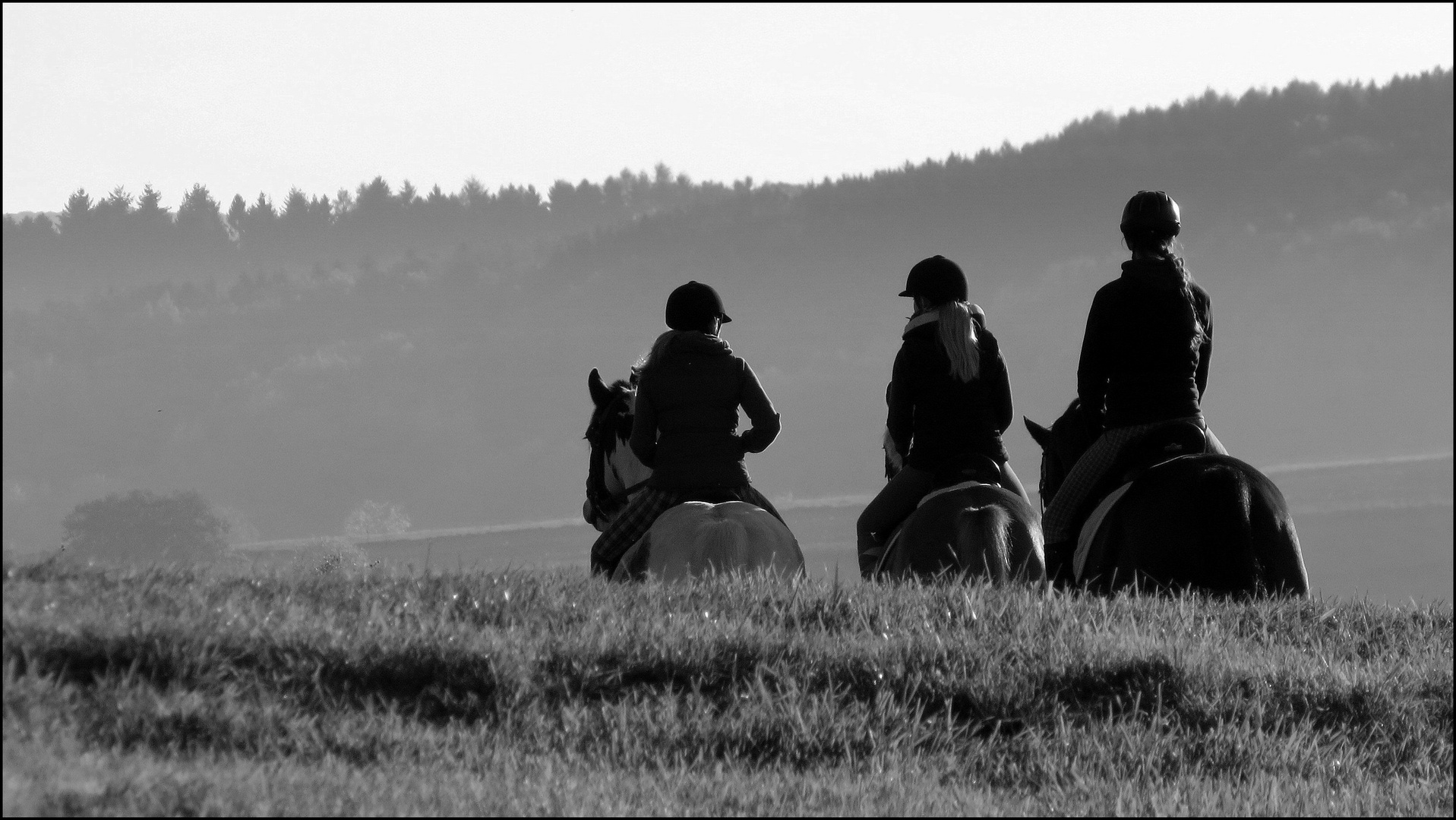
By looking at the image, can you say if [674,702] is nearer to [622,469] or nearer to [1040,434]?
[622,469]

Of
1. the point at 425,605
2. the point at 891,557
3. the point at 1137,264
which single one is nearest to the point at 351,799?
the point at 425,605

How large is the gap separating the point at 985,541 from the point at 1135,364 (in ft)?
4.18

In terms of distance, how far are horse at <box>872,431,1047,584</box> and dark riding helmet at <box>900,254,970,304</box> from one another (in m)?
1.14

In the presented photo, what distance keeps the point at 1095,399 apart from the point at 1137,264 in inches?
30.6

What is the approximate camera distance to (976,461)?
27.9ft

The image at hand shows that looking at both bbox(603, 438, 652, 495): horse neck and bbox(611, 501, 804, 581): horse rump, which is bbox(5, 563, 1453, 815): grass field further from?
bbox(603, 438, 652, 495): horse neck

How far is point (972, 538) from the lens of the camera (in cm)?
803

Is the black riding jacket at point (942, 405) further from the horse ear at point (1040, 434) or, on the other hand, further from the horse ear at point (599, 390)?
the horse ear at point (599, 390)

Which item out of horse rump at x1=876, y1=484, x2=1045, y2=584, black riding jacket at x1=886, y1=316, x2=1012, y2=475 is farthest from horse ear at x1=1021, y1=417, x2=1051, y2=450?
horse rump at x1=876, y1=484, x2=1045, y2=584

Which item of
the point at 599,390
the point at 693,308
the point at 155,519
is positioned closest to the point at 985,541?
the point at 693,308

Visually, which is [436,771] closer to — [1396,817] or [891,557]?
[1396,817]

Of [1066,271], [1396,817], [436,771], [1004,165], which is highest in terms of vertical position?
[1004,165]

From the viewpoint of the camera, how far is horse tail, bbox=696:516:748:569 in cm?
804

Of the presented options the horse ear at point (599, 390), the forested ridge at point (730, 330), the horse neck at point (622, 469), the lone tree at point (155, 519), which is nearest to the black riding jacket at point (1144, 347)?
the horse neck at point (622, 469)
